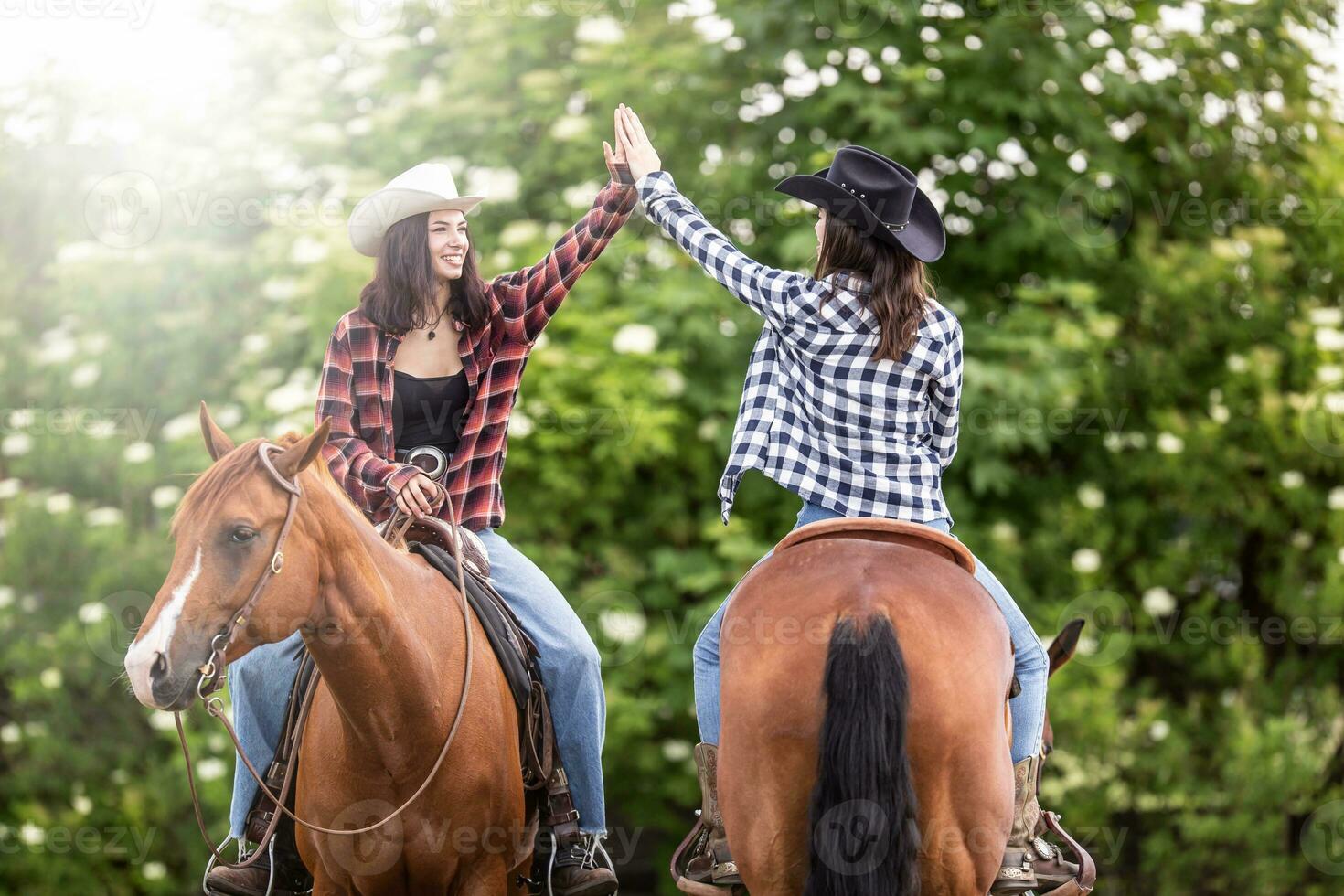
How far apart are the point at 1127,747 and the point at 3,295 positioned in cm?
883

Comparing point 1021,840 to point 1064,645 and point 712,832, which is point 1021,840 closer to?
point 712,832

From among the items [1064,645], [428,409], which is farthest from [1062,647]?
[428,409]

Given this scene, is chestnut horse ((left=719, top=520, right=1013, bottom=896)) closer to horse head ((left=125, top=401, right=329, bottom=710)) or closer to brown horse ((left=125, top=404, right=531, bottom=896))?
brown horse ((left=125, top=404, right=531, bottom=896))

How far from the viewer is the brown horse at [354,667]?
3199mm

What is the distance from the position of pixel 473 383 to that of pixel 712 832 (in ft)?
5.58

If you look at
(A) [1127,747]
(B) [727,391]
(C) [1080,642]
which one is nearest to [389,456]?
(B) [727,391]

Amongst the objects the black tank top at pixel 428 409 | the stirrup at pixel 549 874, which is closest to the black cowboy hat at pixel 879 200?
the black tank top at pixel 428 409

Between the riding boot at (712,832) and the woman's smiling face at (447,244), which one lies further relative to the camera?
the woman's smiling face at (447,244)

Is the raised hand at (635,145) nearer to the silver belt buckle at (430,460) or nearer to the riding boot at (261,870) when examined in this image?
the silver belt buckle at (430,460)

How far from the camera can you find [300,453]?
3.37 m

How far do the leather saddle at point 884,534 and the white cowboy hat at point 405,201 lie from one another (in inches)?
67.8

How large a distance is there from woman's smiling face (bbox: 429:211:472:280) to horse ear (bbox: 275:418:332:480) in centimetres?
117

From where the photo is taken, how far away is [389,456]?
445 cm

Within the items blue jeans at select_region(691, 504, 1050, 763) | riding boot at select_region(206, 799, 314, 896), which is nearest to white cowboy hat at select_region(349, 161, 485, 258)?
blue jeans at select_region(691, 504, 1050, 763)
